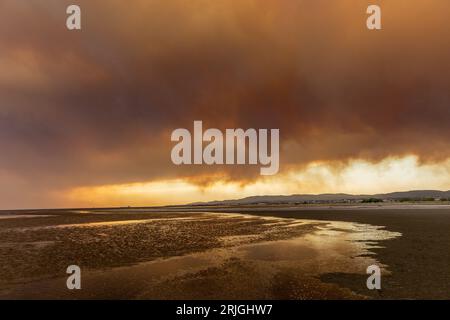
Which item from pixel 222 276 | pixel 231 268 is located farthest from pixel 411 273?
pixel 222 276

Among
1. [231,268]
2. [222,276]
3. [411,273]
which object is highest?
[411,273]

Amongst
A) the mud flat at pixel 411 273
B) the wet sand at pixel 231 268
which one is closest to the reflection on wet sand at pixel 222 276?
the wet sand at pixel 231 268

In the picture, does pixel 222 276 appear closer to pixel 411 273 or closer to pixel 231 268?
pixel 231 268

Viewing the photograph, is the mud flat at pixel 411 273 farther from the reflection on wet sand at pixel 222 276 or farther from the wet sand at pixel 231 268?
the reflection on wet sand at pixel 222 276

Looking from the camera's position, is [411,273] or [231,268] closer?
[411,273]

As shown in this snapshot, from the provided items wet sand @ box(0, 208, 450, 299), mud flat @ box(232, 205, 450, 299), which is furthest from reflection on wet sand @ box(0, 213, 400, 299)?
mud flat @ box(232, 205, 450, 299)

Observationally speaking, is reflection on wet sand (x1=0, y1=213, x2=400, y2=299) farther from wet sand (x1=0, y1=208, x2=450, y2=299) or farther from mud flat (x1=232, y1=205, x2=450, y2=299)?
mud flat (x1=232, y1=205, x2=450, y2=299)

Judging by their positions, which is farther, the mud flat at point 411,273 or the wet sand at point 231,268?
the wet sand at point 231,268

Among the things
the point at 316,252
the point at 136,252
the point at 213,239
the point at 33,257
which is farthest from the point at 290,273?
the point at 33,257

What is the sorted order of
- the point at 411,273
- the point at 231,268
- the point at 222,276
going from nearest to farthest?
the point at 411,273
the point at 222,276
the point at 231,268

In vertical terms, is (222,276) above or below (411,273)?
below

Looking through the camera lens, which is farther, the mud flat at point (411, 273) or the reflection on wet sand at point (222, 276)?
the reflection on wet sand at point (222, 276)

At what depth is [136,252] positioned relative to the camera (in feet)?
75.2
